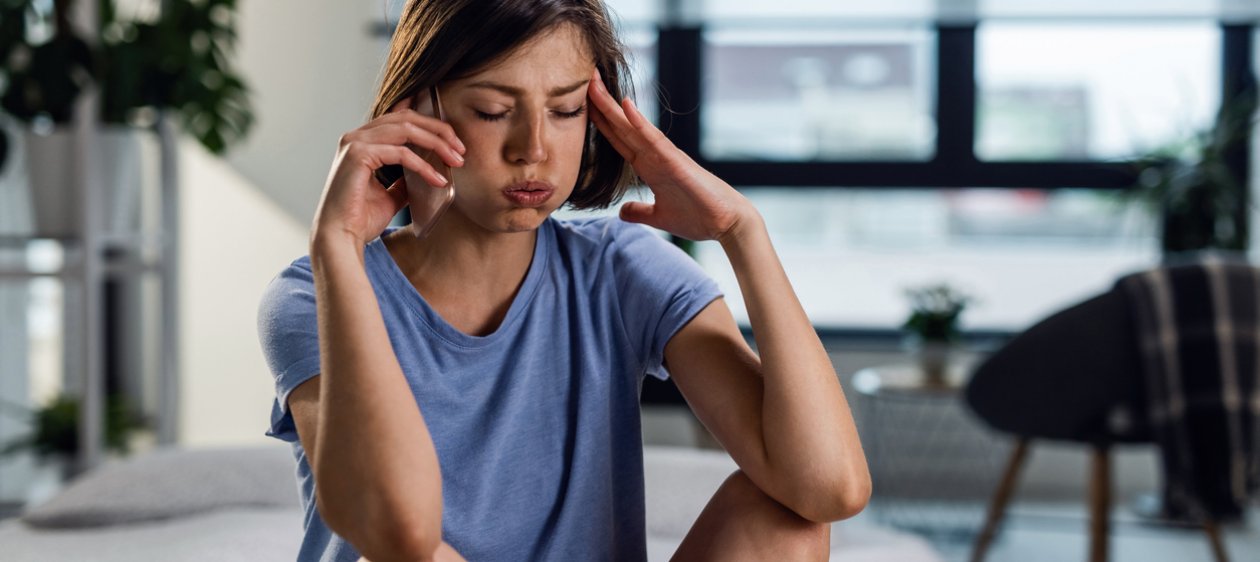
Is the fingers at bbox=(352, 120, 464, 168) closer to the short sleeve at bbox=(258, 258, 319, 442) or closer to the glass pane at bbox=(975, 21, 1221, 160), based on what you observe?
the short sleeve at bbox=(258, 258, 319, 442)

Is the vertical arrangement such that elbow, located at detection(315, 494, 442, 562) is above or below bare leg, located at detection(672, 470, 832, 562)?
above

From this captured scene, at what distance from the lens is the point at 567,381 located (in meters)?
1.17

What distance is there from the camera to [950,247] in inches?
160

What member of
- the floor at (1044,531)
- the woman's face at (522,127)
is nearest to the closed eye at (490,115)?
the woman's face at (522,127)

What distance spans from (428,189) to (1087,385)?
1.85m

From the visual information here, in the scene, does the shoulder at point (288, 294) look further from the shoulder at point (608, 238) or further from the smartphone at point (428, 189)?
the shoulder at point (608, 238)

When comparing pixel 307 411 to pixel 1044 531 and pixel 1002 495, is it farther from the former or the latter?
pixel 1044 531

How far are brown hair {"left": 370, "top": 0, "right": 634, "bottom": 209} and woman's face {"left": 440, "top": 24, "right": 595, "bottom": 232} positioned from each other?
0.5 inches

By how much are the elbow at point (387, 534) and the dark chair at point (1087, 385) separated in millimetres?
1896

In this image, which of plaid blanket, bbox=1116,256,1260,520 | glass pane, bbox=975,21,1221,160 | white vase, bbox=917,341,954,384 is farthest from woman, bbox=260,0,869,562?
glass pane, bbox=975,21,1221,160

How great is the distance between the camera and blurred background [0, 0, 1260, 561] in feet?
11.9

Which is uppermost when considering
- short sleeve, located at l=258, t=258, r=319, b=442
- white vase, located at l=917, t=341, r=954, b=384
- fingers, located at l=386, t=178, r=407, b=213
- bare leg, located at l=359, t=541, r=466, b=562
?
fingers, located at l=386, t=178, r=407, b=213

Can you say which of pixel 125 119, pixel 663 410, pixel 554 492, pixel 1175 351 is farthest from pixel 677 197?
pixel 663 410

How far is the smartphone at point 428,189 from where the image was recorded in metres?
1.05
